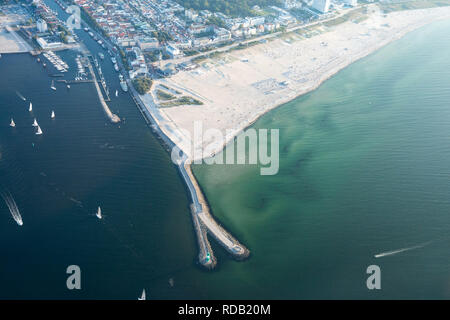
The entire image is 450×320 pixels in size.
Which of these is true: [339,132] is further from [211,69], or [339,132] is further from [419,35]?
[419,35]

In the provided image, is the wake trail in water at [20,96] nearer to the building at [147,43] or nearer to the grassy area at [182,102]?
the grassy area at [182,102]

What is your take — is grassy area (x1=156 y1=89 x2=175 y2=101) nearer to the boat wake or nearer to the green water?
the green water

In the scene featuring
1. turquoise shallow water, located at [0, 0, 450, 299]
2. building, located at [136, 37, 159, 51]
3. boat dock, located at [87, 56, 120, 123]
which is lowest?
turquoise shallow water, located at [0, 0, 450, 299]

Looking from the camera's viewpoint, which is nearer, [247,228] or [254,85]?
[247,228]

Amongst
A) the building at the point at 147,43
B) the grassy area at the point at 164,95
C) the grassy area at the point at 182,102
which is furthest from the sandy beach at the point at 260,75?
the building at the point at 147,43

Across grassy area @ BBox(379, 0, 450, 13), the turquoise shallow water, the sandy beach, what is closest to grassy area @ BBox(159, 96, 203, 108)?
the sandy beach
